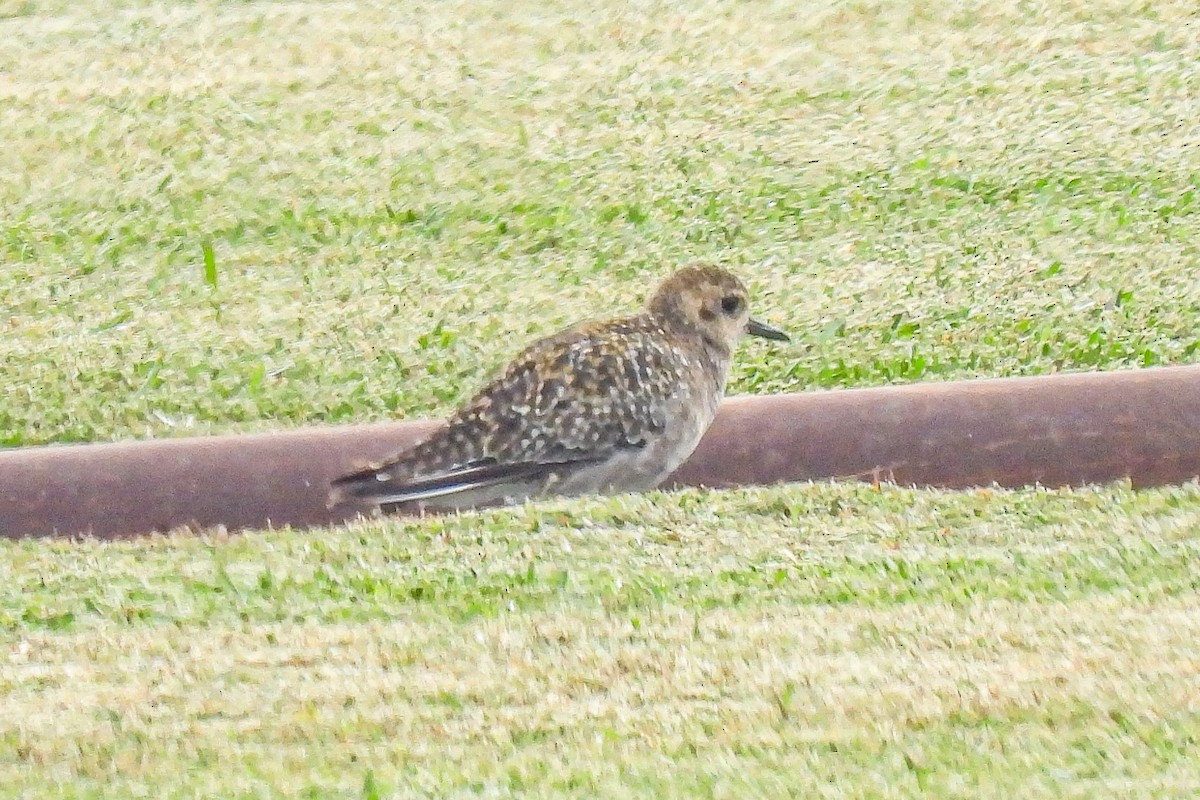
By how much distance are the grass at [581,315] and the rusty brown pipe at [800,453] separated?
0.78 ft

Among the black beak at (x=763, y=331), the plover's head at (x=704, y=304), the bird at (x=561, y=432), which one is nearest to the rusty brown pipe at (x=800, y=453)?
the bird at (x=561, y=432)

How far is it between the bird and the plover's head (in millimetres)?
262

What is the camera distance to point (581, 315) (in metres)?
8.06

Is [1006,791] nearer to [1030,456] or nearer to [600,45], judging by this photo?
[1030,456]

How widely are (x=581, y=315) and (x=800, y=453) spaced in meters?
1.90

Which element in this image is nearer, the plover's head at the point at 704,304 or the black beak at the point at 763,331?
the plover's head at the point at 704,304

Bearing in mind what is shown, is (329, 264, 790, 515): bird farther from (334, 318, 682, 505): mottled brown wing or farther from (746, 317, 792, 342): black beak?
(746, 317, 792, 342): black beak

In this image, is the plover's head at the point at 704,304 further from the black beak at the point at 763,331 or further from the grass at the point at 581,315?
the grass at the point at 581,315

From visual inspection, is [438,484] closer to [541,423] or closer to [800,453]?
[541,423]

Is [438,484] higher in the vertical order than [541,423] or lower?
lower

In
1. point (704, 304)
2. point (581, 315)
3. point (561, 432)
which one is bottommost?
point (581, 315)

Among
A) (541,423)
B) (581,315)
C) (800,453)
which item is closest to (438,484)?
(541,423)

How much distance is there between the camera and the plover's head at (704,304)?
6.88 m

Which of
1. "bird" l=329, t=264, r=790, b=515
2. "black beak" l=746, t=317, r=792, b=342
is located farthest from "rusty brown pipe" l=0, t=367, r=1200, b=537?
"black beak" l=746, t=317, r=792, b=342
